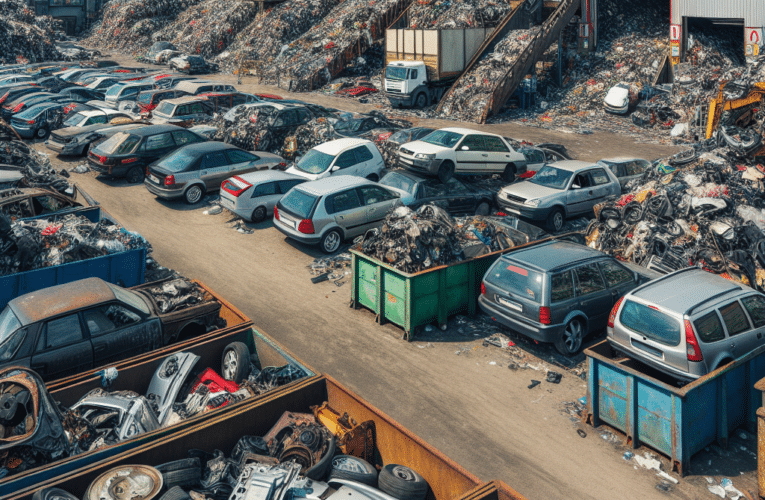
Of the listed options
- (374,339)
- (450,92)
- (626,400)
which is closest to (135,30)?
(450,92)

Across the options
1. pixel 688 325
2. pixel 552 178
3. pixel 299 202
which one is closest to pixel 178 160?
pixel 299 202

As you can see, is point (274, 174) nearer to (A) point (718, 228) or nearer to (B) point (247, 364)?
(B) point (247, 364)

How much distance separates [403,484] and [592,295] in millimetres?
5380

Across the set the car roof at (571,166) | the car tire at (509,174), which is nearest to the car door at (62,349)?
the car roof at (571,166)

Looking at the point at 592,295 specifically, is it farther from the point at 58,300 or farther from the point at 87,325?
the point at 58,300

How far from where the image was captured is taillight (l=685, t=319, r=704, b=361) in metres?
8.09

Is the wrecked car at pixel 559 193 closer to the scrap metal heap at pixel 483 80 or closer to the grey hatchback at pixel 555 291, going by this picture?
the grey hatchback at pixel 555 291

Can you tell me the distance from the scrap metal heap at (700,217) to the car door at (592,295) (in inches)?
77.2

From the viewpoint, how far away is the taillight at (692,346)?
8086 mm

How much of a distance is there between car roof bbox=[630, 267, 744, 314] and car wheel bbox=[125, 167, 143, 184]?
1486 centimetres

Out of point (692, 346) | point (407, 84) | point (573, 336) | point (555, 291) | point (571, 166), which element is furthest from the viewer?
point (407, 84)

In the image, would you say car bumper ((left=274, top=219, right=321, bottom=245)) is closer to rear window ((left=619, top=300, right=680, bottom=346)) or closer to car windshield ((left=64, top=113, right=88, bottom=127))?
rear window ((left=619, top=300, right=680, bottom=346))

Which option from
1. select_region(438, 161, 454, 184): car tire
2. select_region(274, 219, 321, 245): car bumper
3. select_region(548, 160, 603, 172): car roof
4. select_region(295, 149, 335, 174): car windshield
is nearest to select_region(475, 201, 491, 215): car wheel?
select_region(438, 161, 454, 184): car tire

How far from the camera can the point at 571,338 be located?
10.2 m
